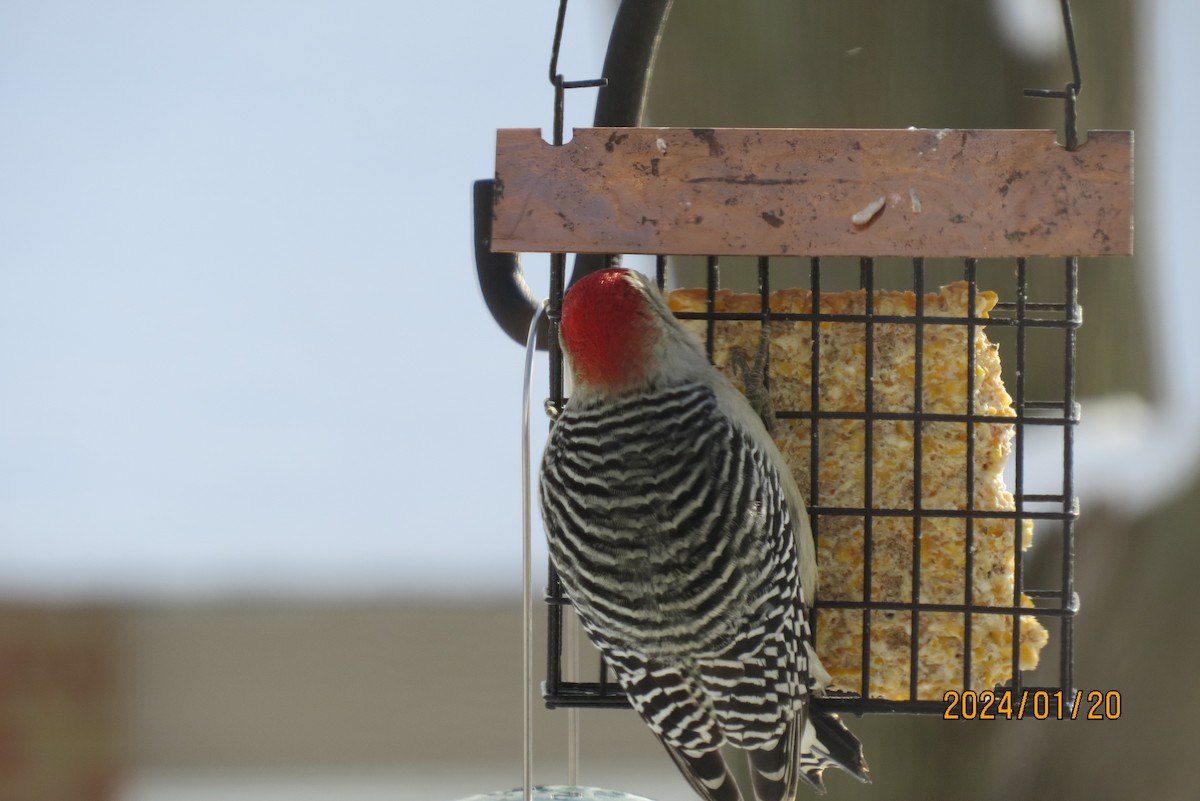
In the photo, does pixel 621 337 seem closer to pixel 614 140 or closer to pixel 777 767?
pixel 614 140

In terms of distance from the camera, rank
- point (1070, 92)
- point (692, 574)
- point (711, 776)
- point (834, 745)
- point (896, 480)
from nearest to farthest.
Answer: point (1070, 92)
point (692, 574)
point (711, 776)
point (896, 480)
point (834, 745)

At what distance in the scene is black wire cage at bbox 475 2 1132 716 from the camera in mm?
2057

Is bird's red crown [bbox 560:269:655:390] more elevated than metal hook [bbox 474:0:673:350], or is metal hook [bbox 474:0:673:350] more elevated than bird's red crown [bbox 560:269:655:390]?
metal hook [bbox 474:0:673:350]

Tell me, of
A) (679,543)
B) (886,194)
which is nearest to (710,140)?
(886,194)

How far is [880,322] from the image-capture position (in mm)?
2371

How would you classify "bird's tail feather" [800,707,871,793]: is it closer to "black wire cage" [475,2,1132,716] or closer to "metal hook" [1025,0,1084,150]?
"black wire cage" [475,2,1132,716]

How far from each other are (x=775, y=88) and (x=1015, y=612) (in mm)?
1444

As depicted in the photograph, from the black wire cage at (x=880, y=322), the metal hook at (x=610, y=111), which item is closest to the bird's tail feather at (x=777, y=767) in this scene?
the black wire cage at (x=880, y=322)

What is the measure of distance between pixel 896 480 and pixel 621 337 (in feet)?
2.12

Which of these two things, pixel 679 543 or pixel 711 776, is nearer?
pixel 679 543

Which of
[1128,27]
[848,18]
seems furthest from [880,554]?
[1128,27]

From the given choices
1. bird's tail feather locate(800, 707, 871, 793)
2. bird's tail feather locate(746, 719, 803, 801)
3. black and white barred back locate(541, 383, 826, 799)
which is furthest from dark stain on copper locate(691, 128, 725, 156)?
bird's tail feather locate(800, 707, 871, 793)
